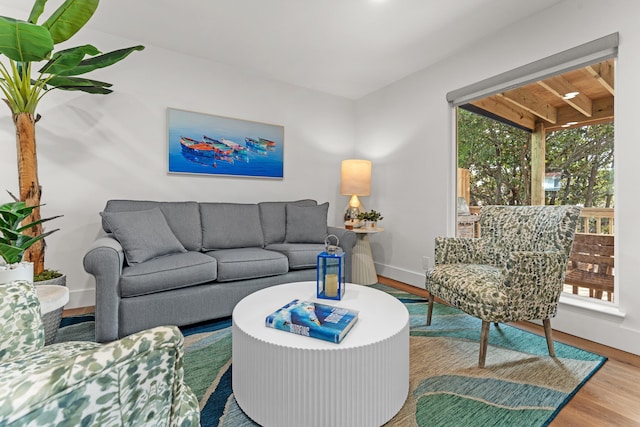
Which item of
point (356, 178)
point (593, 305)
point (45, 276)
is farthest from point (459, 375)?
point (45, 276)

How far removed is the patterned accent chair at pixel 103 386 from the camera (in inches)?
12.7

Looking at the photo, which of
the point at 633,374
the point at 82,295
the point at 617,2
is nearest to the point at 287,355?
the point at 633,374

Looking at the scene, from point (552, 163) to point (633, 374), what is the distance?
152 cm

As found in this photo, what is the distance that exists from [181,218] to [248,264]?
79cm

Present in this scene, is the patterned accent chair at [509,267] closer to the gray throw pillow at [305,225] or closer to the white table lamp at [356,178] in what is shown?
the gray throw pillow at [305,225]

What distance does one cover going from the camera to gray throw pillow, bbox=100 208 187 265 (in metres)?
2.20

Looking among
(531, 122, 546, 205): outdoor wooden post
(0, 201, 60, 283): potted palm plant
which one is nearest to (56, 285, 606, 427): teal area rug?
(0, 201, 60, 283): potted palm plant

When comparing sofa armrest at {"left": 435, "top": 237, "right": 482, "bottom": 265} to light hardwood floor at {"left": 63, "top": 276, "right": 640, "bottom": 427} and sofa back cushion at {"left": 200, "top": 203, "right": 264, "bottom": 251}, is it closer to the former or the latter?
light hardwood floor at {"left": 63, "top": 276, "right": 640, "bottom": 427}

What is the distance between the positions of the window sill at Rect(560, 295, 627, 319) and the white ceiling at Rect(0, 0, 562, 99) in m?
2.19

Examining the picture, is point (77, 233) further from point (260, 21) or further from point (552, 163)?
point (552, 163)

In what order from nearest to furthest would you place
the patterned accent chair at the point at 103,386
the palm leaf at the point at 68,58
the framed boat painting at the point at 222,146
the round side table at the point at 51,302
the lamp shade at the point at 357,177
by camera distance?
the patterned accent chair at the point at 103,386
the round side table at the point at 51,302
the palm leaf at the point at 68,58
the framed boat painting at the point at 222,146
the lamp shade at the point at 357,177

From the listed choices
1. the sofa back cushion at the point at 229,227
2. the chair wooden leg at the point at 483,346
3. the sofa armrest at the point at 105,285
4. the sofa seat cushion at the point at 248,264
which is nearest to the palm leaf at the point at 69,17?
the sofa armrest at the point at 105,285

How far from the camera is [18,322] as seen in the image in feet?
2.92

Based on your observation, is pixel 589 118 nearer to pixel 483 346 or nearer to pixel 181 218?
pixel 483 346
